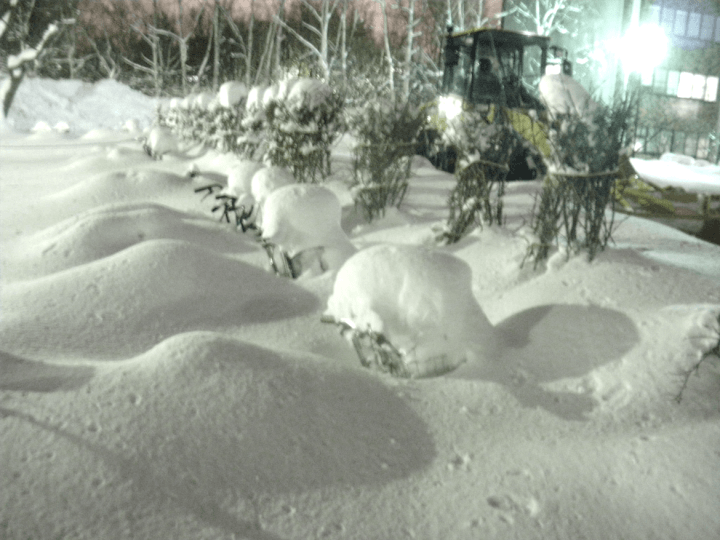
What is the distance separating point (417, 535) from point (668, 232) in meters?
5.44

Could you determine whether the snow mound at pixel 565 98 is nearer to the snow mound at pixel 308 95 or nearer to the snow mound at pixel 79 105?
the snow mound at pixel 308 95

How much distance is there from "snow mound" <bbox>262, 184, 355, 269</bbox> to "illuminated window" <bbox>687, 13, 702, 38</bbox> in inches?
1139

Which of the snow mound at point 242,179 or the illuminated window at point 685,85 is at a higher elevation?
the illuminated window at point 685,85

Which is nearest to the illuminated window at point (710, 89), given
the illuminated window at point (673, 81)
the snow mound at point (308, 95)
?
the illuminated window at point (673, 81)

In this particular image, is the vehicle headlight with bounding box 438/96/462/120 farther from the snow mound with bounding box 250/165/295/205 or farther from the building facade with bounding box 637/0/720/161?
the building facade with bounding box 637/0/720/161

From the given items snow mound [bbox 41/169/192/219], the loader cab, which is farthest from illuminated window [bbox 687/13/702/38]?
snow mound [bbox 41/169/192/219]

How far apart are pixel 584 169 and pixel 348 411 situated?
7.95 ft

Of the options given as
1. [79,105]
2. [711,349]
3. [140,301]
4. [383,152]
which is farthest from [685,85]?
[140,301]

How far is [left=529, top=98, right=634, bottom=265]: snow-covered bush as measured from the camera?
13.8ft

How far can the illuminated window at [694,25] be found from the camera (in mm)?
28281

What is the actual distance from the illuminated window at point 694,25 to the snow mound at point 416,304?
3029 centimetres

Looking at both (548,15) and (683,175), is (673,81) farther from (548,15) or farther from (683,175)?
(683,175)

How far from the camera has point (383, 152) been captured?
7.27 meters

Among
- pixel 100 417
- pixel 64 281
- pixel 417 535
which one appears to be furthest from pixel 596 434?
pixel 64 281
